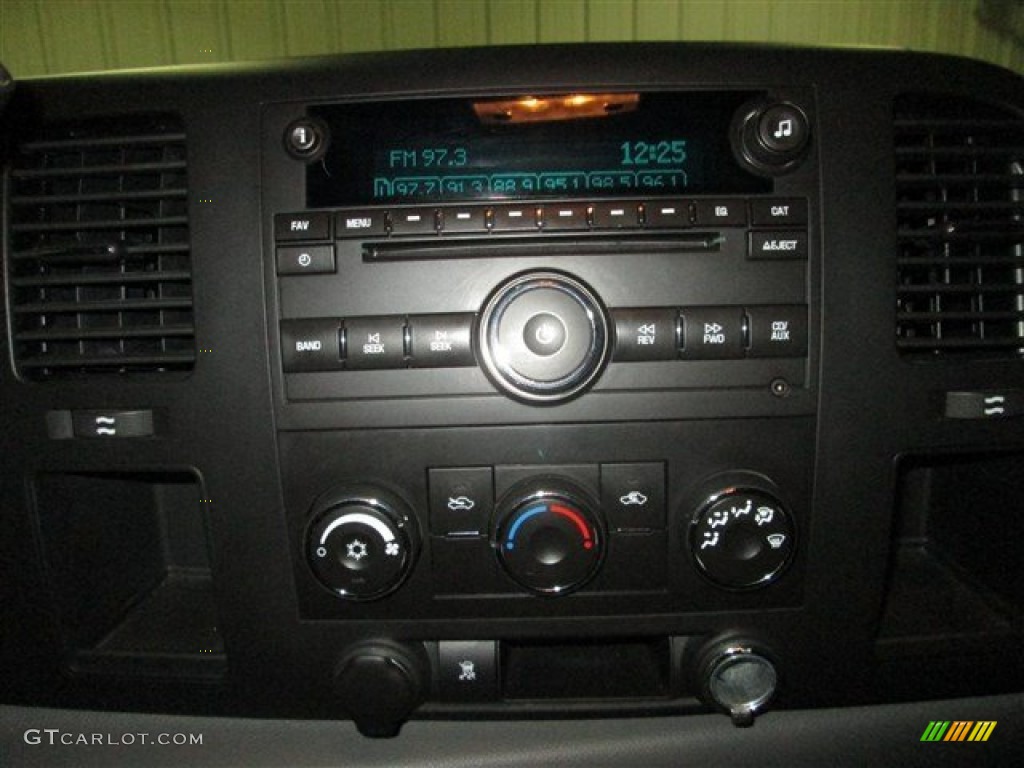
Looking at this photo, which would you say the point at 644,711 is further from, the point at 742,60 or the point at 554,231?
the point at 742,60

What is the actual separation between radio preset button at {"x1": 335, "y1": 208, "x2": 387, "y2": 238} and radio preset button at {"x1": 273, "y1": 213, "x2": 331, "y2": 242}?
0.01 m

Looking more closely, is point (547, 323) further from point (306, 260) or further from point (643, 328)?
point (306, 260)

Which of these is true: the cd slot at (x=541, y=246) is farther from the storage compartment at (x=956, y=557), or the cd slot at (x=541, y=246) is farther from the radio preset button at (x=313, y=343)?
the storage compartment at (x=956, y=557)

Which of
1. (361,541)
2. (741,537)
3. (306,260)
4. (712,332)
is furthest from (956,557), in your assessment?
(306,260)

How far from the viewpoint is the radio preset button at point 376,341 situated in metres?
0.61

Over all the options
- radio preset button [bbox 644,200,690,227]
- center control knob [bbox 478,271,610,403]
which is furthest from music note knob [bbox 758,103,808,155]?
center control knob [bbox 478,271,610,403]

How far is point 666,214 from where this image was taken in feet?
1.96

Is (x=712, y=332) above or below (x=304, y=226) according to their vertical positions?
below

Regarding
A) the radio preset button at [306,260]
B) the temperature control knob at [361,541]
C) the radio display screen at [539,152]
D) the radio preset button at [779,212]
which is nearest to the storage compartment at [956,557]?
the radio preset button at [779,212]

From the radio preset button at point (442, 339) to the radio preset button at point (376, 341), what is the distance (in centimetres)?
1

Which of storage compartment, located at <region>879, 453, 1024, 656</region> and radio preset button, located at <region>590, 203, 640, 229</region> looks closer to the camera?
radio preset button, located at <region>590, 203, 640, 229</region>

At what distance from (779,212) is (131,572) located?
2.70 feet

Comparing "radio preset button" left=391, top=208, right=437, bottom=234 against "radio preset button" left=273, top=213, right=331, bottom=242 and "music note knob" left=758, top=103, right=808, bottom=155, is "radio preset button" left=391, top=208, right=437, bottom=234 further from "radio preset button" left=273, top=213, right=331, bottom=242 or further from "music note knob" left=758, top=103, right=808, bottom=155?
"music note knob" left=758, top=103, right=808, bottom=155

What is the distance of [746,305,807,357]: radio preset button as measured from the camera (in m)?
0.61
